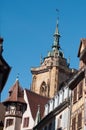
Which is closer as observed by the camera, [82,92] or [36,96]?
[82,92]

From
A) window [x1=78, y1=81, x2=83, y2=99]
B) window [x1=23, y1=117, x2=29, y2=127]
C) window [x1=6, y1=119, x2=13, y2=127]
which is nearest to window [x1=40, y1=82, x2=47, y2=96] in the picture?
window [x1=6, y1=119, x2=13, y2=127]

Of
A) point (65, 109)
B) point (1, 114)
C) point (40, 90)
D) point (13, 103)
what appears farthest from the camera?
point (40, 90)

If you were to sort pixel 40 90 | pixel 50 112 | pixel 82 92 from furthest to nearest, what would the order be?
1. pixel 40 90
2. pixel 50 112
3. pixel 82 92

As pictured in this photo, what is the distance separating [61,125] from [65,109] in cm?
193

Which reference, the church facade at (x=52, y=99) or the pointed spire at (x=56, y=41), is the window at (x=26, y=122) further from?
the pointed spire at (x=56, y=41)

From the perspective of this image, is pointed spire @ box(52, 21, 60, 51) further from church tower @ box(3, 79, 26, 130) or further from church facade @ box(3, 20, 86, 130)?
church tower @ box(3, 79, 26, 130)

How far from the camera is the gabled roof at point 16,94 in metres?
70.7

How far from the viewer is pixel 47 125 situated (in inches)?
2023

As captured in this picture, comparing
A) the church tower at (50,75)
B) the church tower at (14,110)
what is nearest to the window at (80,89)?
the church tower at (14,110)

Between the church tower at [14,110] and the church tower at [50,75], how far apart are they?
35513 mm

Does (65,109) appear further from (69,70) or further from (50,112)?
(69,70)

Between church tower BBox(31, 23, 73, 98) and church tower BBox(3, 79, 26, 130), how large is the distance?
35513mm

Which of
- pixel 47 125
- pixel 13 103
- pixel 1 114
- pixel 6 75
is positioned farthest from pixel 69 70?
pixel 6 75

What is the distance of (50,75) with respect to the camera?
359ft
